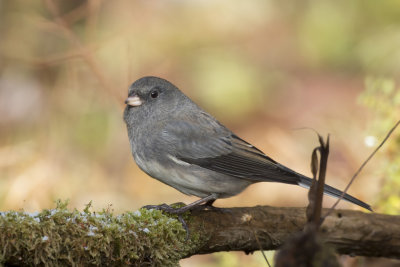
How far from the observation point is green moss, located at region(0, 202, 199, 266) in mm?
2066

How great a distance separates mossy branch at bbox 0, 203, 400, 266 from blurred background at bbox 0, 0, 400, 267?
1.37 meters

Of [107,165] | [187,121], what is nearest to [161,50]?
[107,165]

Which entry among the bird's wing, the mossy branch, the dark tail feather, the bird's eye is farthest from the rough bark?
the bird's eye

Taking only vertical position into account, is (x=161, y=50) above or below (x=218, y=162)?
above

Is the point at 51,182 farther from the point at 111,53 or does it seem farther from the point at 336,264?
the point at 336,264

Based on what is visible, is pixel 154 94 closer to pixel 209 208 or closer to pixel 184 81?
pixel 209 208

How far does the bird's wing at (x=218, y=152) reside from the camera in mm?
3141

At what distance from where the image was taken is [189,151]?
125 inches

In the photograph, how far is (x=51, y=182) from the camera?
5.18 m

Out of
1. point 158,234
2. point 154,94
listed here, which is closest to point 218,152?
point 154,94

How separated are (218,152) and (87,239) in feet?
4.23

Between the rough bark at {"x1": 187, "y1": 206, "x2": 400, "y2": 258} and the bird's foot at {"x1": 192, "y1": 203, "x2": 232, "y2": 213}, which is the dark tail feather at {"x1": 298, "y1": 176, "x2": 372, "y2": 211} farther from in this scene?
the bird's foot at {"x1": 192, "y1": 203, "x2": 232, "y2": 213}

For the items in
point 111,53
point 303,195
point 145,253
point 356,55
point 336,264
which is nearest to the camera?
point 336,264

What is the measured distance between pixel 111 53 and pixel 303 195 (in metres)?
2.91
